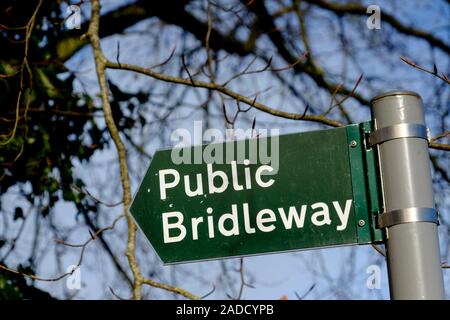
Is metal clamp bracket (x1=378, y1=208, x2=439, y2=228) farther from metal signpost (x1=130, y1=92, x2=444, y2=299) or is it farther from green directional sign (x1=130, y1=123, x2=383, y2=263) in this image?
green directional sign (x1=130, y1=123, x2=383, y2=263)

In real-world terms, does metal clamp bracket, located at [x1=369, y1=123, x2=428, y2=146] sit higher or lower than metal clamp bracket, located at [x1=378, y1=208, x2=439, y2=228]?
higher

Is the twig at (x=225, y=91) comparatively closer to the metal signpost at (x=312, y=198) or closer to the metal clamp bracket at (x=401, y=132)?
the metal signpost at (x=312, y=198)

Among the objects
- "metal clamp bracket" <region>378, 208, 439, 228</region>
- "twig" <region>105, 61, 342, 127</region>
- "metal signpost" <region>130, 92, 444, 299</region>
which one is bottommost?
"metal clamp bracket" <region>378, 208, 439, 228</region>

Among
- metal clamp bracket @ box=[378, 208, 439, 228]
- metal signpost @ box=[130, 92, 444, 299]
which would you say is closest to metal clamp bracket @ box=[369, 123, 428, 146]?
metal signpost @ box=[130, 92, 444, 299]

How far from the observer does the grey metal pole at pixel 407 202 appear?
6.10 ft

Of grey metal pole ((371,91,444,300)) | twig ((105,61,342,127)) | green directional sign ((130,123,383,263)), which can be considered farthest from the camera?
twig ((105,61,342,127))

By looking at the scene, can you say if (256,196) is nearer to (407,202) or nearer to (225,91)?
(407,202)

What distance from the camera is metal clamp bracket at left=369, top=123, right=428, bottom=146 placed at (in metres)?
1.95

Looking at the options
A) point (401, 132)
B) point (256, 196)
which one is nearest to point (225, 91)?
point (256, 196)

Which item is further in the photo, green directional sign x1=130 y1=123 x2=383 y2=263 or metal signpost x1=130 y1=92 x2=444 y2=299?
green directional sign x1=130 y1=123 x2=383 y2=263

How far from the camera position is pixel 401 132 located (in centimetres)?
195

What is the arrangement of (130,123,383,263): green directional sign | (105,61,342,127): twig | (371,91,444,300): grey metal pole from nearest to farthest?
(371,91,444,300): grey metal pole
(130,123,383,263): green directional sign
(105,61,342,127): twig

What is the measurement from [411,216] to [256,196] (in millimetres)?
441

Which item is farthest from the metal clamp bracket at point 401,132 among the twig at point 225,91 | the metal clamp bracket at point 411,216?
the twig at point 225,91
